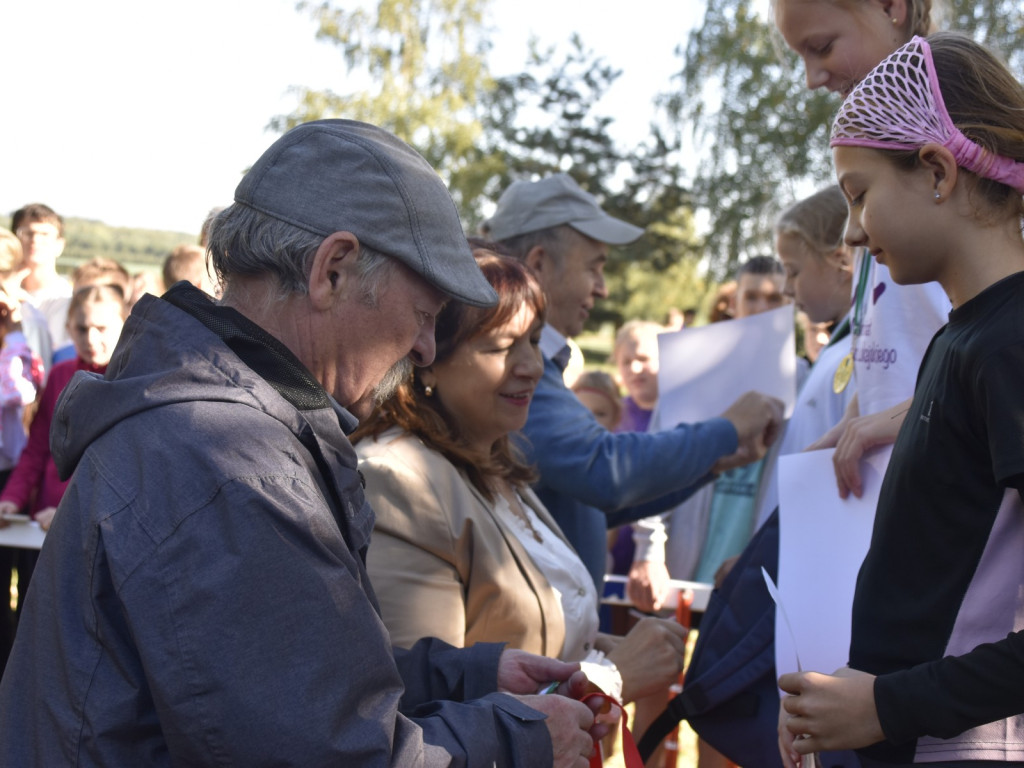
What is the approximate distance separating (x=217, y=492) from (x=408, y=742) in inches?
16.4

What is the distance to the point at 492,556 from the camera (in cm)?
208

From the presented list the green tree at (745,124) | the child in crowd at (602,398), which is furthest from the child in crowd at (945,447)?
the green tree at (745,124)

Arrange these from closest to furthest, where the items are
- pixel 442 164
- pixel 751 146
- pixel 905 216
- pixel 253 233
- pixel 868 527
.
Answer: pixel 253 233, pixel 905 216, pixel 868 527, pixel 751 146, pixel 442 164

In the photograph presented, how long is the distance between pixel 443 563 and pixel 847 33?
4.75 feet

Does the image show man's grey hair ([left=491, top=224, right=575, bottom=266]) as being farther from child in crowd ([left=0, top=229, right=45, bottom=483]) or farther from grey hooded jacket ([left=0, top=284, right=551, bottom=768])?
child in crowd ([left=0, top=229, right=45, bottom=483])

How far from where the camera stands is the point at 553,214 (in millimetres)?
3447

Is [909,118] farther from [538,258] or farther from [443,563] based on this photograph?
[538,258]

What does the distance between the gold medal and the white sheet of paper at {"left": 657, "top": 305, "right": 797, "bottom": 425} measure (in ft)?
1.16

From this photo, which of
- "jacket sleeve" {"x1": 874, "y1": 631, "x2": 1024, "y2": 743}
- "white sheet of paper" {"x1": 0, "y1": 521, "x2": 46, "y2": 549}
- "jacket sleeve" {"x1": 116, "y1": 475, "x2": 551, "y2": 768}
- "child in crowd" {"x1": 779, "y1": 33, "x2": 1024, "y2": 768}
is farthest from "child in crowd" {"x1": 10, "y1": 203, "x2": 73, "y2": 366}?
"jacket sleeve" {"x1": 874, "y1": 631, "x2": 1024, "y2": 743}

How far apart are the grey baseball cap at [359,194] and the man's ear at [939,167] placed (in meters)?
0.74

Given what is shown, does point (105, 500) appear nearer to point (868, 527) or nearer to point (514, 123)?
point (868, 527)

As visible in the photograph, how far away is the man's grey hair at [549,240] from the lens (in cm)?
344

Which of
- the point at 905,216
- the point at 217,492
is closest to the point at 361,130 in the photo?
the point at 217,492

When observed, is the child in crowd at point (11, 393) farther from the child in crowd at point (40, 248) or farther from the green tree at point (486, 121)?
the green tree at point (486, 121)
